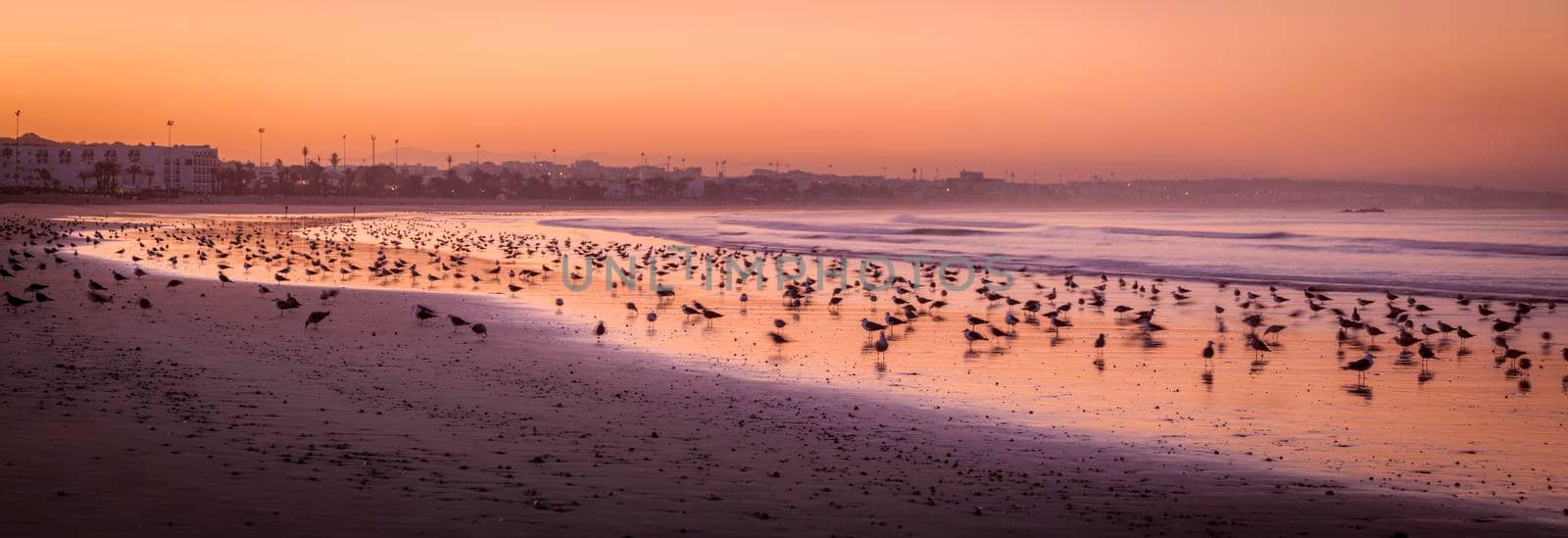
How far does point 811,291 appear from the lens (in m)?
27.0

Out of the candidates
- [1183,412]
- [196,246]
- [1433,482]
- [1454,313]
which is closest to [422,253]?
[196,246]

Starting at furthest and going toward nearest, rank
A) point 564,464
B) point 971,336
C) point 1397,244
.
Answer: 1. point 1397,244
2. point 971,336
3. point 564,464

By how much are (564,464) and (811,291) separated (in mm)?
18314

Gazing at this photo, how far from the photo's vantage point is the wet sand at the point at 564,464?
23.9ft

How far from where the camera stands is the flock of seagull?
19.0 metres

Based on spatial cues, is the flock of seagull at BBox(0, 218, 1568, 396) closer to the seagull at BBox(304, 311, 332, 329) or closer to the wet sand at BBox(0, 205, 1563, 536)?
the seagull at BBox(304, 311, 332, 329)

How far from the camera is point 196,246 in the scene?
4353 centimetres

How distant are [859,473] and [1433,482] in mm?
4195

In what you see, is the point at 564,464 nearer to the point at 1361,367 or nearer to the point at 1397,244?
the point at 1361,367

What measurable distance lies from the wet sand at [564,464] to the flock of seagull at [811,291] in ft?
15.7

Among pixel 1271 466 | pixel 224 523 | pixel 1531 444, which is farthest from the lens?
pixel 1531 444

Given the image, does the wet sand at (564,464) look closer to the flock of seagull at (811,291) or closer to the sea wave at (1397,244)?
the flock of seagull at (811,291)

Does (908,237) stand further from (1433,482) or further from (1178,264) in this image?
(1433,482)

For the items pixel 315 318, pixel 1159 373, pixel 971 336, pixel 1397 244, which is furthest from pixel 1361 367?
pixel 1397 244
